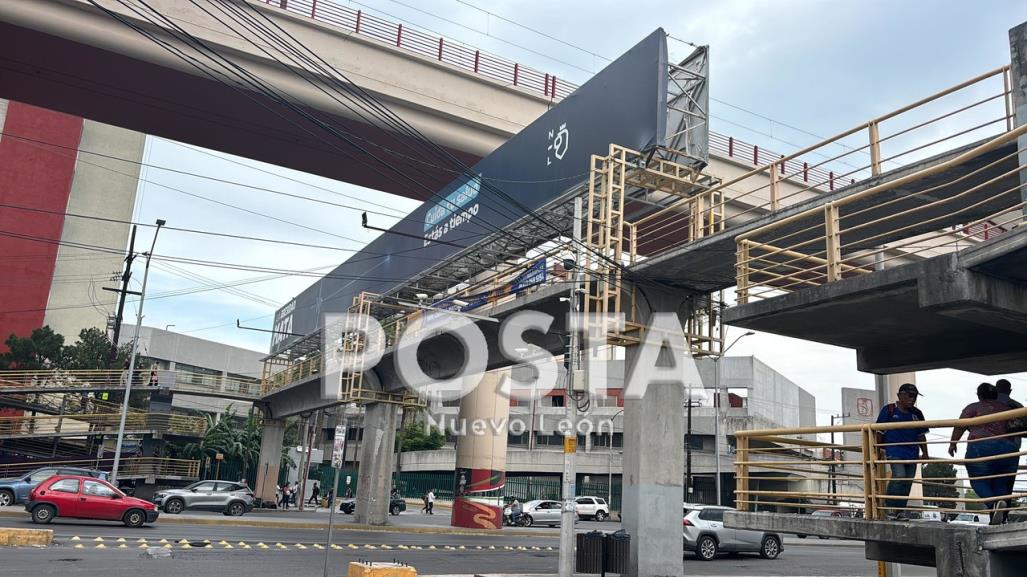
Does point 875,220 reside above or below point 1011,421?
above

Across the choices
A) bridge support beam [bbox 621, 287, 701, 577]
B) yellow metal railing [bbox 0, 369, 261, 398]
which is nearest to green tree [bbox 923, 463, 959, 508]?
bridge support beam [bbox 621, 287, 701, 577]

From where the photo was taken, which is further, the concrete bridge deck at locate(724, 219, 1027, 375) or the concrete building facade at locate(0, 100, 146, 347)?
the concrete building facade at locate(0, 100, 146, 347)

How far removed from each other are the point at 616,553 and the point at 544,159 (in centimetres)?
1153

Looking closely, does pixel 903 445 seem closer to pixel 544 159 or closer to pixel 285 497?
pixel 544 159

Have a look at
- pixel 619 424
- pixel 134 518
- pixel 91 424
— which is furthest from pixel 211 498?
pixel 619 424

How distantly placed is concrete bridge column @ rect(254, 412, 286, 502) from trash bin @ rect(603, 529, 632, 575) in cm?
3678

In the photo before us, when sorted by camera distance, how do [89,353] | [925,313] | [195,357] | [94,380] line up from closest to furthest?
[925,313]
[94,380]
[89,353]
[195,357]

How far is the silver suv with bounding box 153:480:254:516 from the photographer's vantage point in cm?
3253

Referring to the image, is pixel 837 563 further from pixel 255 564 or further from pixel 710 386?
pixel 710 386

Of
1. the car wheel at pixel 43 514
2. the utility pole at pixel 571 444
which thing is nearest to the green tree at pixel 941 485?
the utility pole at pixel 571 444

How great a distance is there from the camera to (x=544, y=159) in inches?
902

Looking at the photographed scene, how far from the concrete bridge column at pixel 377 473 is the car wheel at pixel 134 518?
32.7ft

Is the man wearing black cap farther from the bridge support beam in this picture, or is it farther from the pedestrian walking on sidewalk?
the pedestrian walking on sidewalk

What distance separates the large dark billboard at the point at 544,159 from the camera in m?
19.2
